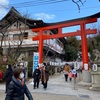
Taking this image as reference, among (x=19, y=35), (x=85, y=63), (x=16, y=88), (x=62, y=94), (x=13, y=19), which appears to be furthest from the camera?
(x=13, y=19)

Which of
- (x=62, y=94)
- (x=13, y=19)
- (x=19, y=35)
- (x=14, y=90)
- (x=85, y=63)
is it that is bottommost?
(x=62, y=94)

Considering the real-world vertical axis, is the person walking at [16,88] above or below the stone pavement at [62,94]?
above

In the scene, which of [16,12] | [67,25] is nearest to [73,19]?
[67,25]

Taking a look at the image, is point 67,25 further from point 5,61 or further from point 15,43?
point 15,43

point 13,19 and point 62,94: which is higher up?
point 13,19

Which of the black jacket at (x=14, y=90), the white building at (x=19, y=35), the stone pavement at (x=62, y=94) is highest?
the white building at (x=19, y=35)

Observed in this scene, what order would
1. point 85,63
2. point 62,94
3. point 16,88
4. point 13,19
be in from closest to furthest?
point 16,88, point 62,94, point 85,63, point 13,19

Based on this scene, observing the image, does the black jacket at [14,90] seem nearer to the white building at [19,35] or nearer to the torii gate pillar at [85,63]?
the torii gate pillar at [85,63]

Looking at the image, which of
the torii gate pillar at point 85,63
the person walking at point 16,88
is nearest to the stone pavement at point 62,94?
the torii gate pillar at point 85,63

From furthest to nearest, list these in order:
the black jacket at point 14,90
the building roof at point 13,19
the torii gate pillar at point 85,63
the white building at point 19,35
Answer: the building roof at point 13,19 < the white building at point 19,35 < the torii gate pillar at point 85,63 < the black jacket at point 14,90

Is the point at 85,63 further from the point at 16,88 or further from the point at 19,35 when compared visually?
the point at 19,35

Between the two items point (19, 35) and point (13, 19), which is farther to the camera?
point (13, 19)

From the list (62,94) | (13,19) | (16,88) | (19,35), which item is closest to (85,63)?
(62,94)

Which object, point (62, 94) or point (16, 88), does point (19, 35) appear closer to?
point (62, 94)
